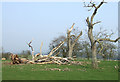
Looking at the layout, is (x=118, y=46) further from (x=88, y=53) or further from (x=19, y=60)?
(x=19, y=60)

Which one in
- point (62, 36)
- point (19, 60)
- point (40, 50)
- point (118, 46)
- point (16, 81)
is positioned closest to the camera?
point (16, 81)

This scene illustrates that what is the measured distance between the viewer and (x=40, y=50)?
16.0 metres

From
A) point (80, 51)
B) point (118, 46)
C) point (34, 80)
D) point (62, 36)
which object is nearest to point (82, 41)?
point (80, 51)

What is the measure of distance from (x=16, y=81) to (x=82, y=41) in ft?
78.6

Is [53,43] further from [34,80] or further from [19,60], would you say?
[34,80]

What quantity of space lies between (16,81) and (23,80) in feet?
0.87

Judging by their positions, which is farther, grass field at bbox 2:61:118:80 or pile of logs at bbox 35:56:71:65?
pile of logs at bbox 35:56:71:65

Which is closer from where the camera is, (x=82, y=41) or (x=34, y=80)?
(x=34, y=80)

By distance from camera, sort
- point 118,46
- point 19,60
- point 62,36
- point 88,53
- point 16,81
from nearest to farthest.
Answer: point 16,81 < point 19,60 < point 118,46 < point 88,53 < point 62,36

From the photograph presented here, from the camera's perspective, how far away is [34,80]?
18.3 ft

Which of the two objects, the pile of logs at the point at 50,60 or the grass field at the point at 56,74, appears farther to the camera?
the pile of logs at the point at 50,60

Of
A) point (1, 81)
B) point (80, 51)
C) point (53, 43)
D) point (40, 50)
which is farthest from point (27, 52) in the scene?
point (1, 81)

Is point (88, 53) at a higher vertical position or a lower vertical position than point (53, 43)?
lower

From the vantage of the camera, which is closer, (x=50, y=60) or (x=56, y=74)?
(x=56, y=74)
